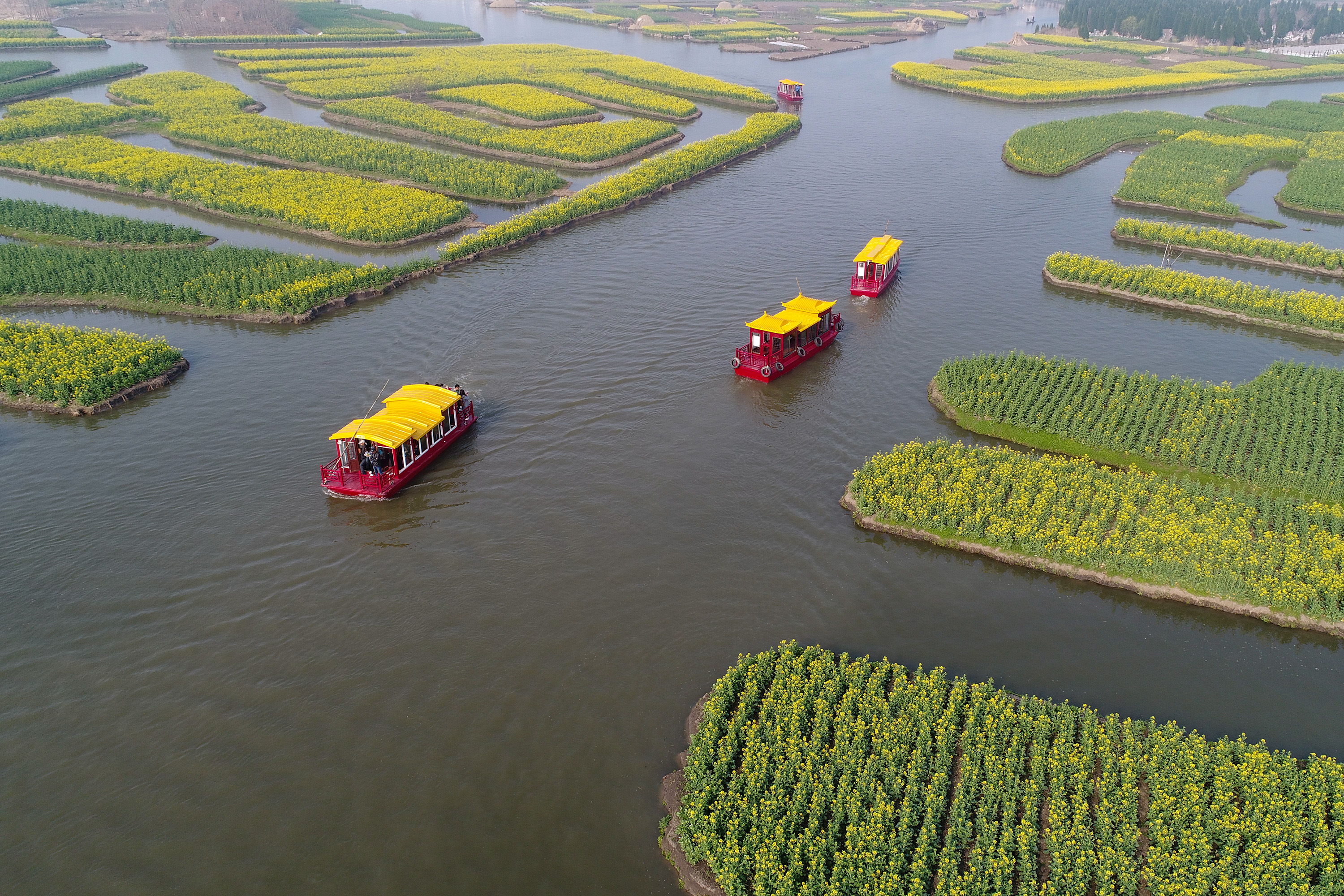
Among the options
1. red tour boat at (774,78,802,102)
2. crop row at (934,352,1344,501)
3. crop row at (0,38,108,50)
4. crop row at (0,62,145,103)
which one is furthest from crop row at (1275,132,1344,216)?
crop row at (0,38,108,50)

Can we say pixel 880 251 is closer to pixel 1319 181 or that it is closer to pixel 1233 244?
pixel 1233 244

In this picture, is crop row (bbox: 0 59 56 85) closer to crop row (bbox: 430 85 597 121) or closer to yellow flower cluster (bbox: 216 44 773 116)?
yellow flower cluster (bbox: 216 44 773 116)

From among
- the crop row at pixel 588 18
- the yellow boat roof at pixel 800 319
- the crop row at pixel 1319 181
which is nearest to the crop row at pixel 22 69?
the crop row at pixel 588 18

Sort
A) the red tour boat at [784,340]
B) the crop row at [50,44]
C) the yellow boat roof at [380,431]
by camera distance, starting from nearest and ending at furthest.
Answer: the yellow boat roof at [380,431] < the red tour boat at [784,340] < the crop row at [50,44]

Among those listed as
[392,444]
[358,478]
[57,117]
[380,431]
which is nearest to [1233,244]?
[392,444]

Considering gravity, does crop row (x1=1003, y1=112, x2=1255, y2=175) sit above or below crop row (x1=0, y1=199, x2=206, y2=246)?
above

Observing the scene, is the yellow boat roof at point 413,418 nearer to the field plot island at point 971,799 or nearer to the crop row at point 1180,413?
the field plot island at point 971,799

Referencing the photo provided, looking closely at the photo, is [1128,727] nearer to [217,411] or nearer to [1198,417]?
[1198,417]
